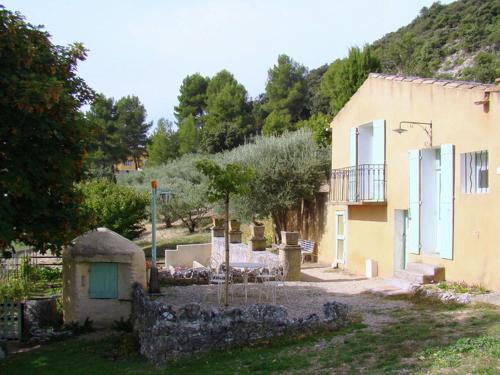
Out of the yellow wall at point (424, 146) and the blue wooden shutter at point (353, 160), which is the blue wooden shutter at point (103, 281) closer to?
the yellow wall at point (424, 146)

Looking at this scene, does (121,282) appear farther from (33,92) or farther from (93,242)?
(33,92)

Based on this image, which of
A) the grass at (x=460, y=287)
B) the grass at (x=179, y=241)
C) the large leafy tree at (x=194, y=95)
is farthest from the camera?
the large leafy tree at (x=194, y=95)

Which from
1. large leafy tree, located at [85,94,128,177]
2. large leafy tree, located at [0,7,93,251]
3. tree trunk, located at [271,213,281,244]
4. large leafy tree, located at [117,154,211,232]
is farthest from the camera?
large leafy tree, located at [85,94,128,177]

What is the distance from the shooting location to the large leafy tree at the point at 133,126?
62.6m

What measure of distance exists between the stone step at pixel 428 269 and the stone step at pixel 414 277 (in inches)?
3.2

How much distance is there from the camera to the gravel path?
36.7ft

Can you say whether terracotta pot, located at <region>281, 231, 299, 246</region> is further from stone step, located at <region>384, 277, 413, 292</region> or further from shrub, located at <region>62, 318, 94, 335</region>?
shrub, located at <region>62, 318, 94, 335</region>

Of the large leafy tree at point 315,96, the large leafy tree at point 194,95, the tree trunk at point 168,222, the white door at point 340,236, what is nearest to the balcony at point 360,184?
the white door at point 340,236

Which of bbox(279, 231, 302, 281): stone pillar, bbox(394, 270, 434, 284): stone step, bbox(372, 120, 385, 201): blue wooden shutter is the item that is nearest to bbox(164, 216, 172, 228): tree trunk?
bbox(279, 231, 302, 281): stone pillar

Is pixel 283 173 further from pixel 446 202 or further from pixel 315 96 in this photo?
pixel 315 96

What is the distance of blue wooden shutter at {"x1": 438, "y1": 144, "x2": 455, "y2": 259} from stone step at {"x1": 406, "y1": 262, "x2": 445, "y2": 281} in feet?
1.10

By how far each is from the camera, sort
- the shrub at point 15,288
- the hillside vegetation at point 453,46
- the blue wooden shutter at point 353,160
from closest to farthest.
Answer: the shrub at point 15,288 < the blue wooden shutter at point 353,160 < the hillside vegetation at point 453,46

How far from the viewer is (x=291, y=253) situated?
15.2m

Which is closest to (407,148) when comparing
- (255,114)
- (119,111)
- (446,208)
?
(446,208)
